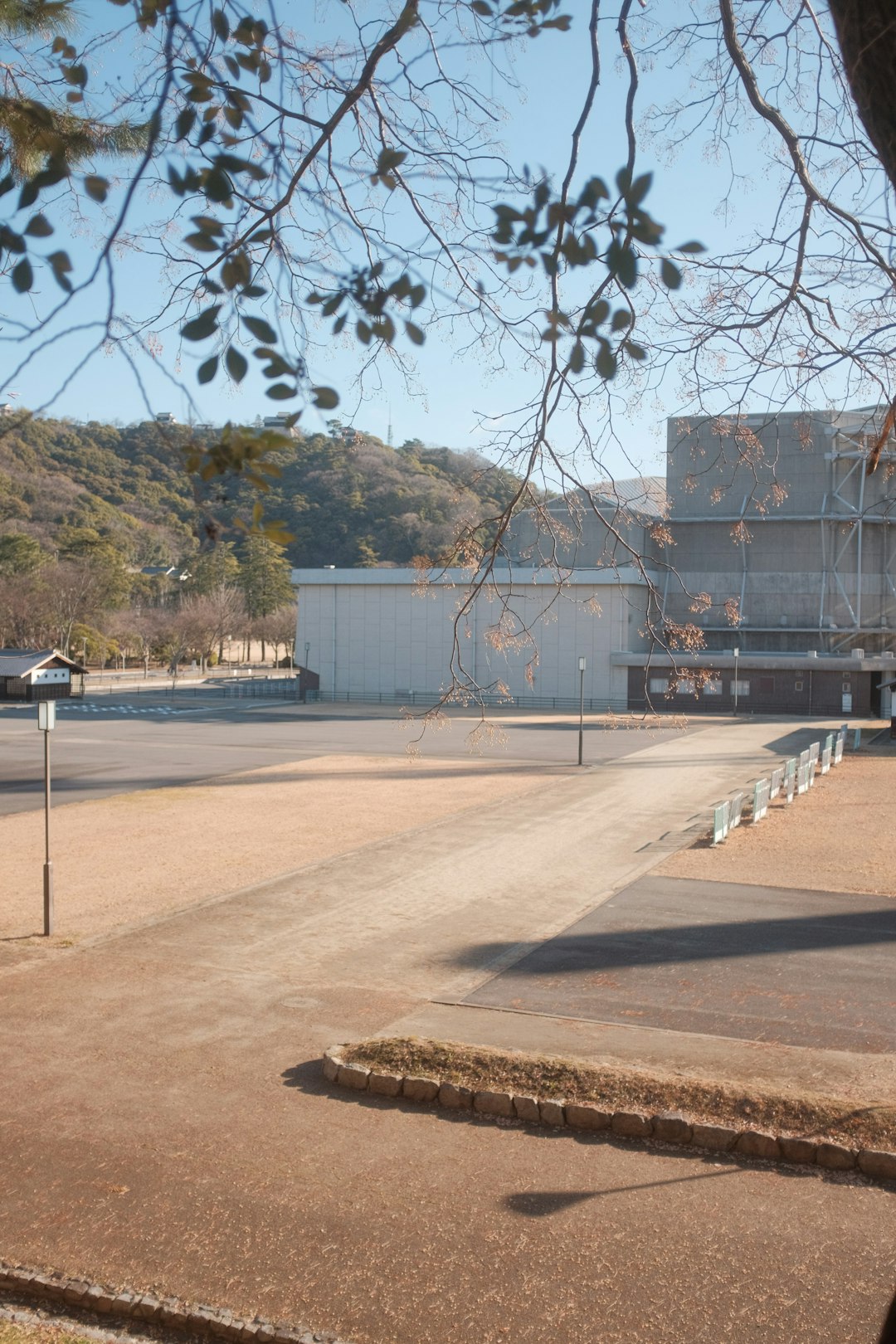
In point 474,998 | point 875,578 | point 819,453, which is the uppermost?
point 819,453

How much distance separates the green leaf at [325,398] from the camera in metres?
4.17

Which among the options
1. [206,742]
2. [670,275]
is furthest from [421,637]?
[670,275]

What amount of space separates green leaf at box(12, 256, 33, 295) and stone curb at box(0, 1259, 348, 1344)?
15.9 ft

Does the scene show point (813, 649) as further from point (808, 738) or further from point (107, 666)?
point (107, 666)

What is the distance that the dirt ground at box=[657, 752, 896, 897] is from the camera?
17156 mm

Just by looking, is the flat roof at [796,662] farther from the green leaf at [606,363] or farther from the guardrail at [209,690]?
the green leaf at [606,363]

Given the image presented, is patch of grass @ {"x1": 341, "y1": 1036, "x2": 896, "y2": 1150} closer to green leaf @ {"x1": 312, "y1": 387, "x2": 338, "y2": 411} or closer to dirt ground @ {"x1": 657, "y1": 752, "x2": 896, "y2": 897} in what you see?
green leaf @ {"x1": 312, "y1": 387, "x2": 338, "y2": 411}

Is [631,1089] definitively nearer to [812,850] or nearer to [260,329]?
[260,329]

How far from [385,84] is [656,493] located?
103 inches

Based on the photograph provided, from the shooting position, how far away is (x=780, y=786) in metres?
27.5

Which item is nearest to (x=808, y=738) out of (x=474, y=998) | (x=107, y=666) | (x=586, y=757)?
(x=586, y=757)

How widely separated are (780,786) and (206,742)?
21154 millimetres

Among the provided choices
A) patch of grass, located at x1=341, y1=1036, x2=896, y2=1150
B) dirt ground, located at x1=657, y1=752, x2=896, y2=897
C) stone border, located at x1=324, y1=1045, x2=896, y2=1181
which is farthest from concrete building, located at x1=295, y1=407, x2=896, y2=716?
stone border, located at x1=324, y1=1045, x2=896, y2=1181

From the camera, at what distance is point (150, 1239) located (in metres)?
6.33
